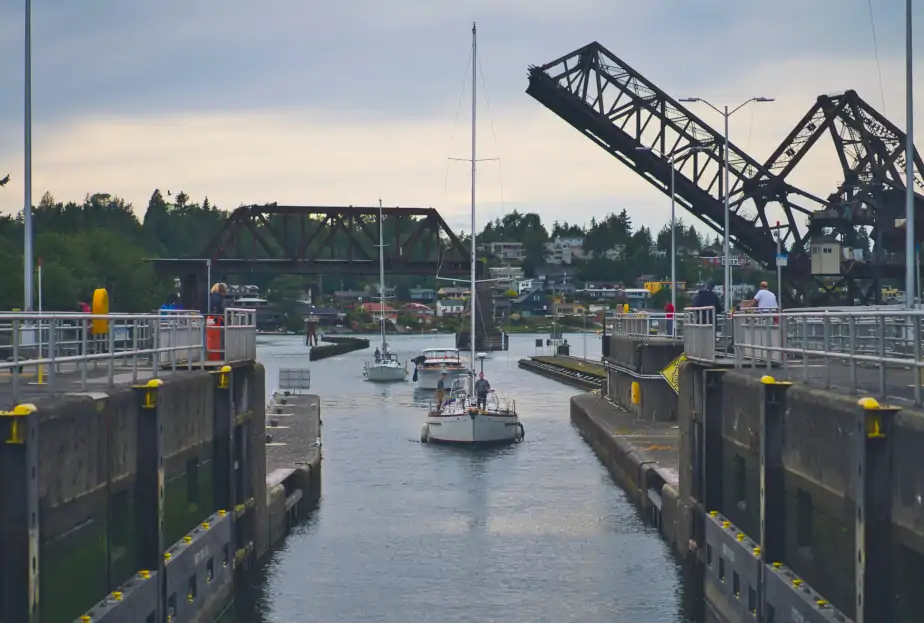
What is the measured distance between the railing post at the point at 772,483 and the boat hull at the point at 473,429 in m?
31.4

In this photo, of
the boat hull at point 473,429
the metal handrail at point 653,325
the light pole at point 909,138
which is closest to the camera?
the light pole at point 909,138

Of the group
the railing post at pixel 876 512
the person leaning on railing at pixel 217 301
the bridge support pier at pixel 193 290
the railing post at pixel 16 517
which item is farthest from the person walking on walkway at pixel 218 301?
the bridge support pier at pixel 193 290

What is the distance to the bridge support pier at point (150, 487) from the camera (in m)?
20.0

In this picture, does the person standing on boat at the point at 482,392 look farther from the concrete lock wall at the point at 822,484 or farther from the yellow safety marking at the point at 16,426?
the yellow safety marking at the point at 16,426

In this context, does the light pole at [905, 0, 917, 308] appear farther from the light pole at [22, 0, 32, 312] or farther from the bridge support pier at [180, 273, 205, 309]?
the bridge support pier at [180, 273, 205, 309]

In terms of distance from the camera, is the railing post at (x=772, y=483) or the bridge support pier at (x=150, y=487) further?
the railing post at (x=772, y=483)

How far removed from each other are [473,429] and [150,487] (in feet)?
105

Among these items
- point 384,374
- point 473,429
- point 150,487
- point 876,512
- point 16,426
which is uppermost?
point 16,426

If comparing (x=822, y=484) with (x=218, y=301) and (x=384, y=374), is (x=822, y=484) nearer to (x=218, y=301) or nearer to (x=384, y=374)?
(x=218, y=301)

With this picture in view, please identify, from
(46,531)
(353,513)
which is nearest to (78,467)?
(46,531)

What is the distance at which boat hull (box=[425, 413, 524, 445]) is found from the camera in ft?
170

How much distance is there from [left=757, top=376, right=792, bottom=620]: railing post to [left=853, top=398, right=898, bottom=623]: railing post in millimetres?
5364

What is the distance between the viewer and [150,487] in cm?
2006

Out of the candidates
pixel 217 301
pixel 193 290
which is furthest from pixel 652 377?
pixel 193 290
